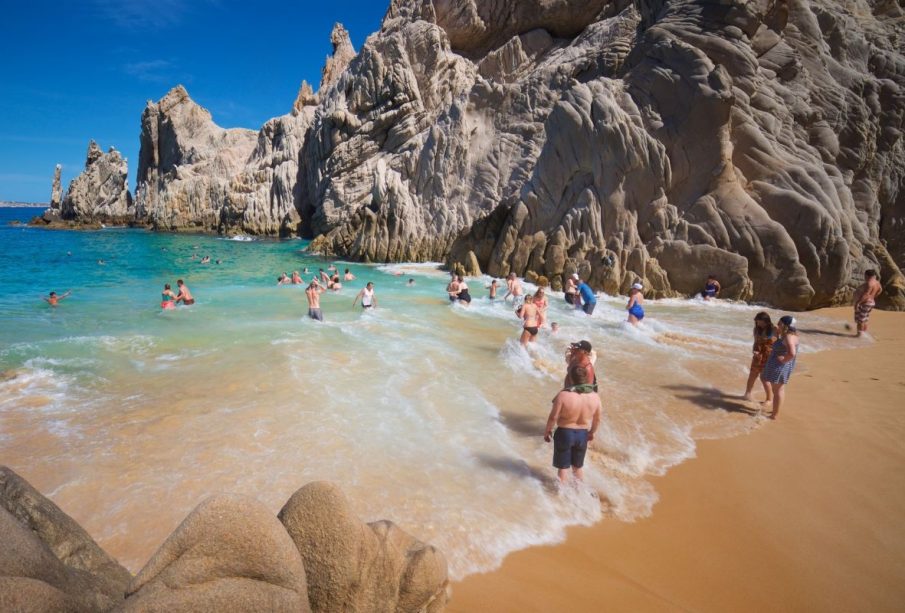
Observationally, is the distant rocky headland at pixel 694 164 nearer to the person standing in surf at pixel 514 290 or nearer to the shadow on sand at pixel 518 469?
the person standing in surf at pixel 514 290

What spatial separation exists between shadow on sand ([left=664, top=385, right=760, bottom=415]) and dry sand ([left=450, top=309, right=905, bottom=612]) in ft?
2.36

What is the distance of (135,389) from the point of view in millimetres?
7938

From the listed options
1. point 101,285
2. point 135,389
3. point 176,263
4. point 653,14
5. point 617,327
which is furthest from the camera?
point 176,263

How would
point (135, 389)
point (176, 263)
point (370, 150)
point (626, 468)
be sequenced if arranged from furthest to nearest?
point (370, 150) → point (176, 263) → point (135, 389) → point (626, 468)

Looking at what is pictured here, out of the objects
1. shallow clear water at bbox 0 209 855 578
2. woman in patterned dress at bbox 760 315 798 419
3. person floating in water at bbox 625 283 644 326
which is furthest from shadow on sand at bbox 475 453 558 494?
person floating in water at bbox 625 283 644 326

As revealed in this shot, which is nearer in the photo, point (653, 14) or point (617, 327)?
point (617, 327)

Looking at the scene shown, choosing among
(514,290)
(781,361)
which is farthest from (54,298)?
(781,361)

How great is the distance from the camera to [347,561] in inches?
96.0

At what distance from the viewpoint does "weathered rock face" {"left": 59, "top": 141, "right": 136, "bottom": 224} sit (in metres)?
77.8

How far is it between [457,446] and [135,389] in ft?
19.6

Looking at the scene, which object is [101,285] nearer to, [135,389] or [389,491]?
[135,389]

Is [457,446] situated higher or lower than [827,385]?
lower

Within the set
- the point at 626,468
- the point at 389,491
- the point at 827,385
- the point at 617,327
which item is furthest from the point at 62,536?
the point at 617,327

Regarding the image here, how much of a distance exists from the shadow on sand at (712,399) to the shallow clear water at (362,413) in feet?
0.14
